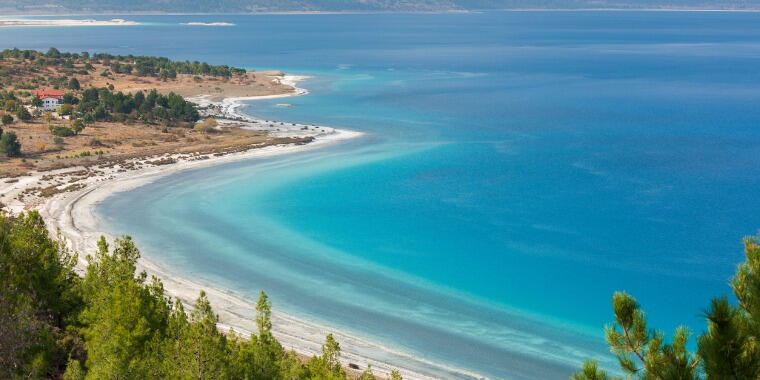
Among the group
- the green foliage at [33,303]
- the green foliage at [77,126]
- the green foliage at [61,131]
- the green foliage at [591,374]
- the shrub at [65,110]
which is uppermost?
the shrub at [65,110]

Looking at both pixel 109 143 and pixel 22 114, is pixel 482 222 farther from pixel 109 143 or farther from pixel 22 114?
pixel 22 114

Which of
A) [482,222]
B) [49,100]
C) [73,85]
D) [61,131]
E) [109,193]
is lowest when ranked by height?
[109,193]

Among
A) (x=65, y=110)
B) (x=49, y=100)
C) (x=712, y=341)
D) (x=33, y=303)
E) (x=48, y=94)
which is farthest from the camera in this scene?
(x=48, y=94)

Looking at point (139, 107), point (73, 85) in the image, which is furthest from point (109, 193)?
point (73, 85)

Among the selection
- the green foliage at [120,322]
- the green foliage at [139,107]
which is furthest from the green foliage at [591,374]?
the green foliage at [139,107]

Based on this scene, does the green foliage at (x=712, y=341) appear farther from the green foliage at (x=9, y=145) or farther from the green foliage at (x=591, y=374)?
the green foliage at (x=9, y=145)

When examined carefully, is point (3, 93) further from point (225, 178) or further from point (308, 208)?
point (308, 208)

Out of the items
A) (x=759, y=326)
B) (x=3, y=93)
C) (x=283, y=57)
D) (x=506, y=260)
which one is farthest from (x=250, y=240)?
(x=283, y=57)

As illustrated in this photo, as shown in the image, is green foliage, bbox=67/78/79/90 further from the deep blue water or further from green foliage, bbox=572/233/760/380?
green foliage, bbox=572/233/760/380

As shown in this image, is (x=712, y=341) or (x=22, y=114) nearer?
(x=712, y=341)
